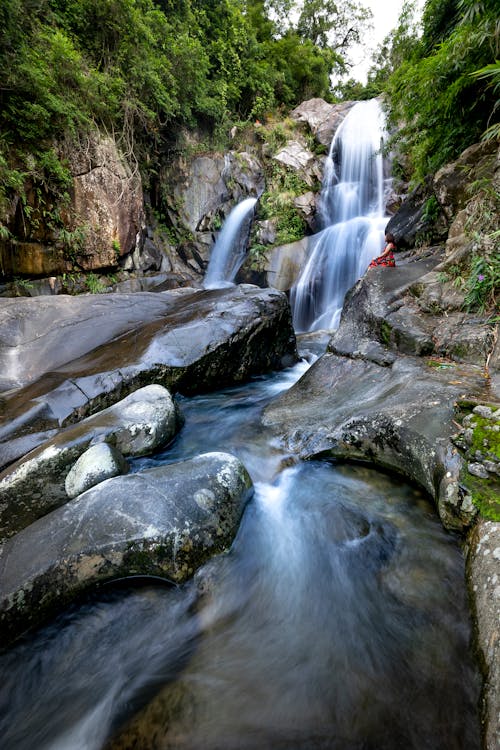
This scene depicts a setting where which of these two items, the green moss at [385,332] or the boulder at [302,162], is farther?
the boulder at [302,162]

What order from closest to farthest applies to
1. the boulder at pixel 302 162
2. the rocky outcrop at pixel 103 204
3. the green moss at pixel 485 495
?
1. the green moss at pixel 485 495
2. the rocky outcrop at pixel 103 204
3. the boulder at pixel 302 162

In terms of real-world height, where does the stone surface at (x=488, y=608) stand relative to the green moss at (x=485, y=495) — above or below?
below

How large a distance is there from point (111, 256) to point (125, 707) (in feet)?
37.6

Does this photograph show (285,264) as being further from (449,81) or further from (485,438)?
(485,438)

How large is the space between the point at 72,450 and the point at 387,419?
2947 millimetres

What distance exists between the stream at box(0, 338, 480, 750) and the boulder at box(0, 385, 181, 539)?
104 centimetres

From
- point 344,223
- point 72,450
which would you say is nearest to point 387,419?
point 72,450

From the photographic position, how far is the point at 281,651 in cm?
180

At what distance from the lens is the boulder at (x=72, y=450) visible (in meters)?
2.75

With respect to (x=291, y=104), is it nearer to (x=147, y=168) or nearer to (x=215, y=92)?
(x=215, y=92)

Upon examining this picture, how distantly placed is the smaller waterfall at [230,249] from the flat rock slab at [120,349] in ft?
24.1

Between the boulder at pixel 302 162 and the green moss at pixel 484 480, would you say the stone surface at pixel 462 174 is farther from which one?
the boulder at pixel 302 162

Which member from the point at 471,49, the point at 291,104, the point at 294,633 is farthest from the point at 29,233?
the point at 291,104

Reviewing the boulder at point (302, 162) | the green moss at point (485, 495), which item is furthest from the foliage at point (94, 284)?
the green moss at point (485, 495)
